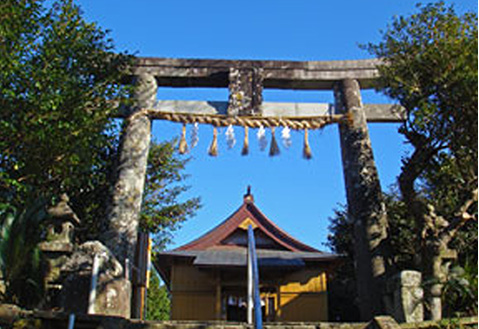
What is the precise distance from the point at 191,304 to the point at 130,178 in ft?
18.6

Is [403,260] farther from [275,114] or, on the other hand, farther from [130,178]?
[130,178]

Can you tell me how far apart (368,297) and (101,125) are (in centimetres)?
577

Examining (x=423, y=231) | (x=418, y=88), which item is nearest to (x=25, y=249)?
(x=423, y=231)

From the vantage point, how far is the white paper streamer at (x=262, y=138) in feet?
29.9

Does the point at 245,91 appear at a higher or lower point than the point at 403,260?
higher

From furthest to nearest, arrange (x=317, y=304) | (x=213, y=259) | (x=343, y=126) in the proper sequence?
(x=317, y=304), (x=213, y=259), (x=343, y=126)

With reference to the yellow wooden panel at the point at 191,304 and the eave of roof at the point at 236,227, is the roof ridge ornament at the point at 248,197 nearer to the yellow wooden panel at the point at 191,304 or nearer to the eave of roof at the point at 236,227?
the eave of roof at the point at 236,227

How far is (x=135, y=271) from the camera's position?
8211 millimetres

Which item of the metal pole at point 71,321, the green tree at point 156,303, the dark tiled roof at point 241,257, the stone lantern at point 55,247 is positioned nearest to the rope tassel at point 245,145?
the dark tiled roof at point 241,257

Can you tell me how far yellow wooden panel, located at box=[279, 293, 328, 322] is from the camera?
41.6ft

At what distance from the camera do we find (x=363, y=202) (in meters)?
8.31

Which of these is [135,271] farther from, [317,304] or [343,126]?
[317,304]

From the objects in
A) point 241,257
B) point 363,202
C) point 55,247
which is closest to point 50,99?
point 55,247

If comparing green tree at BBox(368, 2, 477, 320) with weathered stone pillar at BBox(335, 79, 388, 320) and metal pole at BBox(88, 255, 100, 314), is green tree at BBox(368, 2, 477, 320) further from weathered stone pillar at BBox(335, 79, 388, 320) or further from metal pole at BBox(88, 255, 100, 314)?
metal pole at BBox(88, 255, 100, 314)
